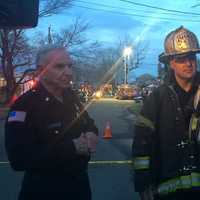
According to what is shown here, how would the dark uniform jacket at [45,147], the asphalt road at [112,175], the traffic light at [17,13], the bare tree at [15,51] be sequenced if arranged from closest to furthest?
the dark uniform jacket at [45,147], the traffic light at [17,13], the asphalt road at [112,175], the bare tree at [15,51]

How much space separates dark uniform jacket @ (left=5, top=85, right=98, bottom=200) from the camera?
3482mm

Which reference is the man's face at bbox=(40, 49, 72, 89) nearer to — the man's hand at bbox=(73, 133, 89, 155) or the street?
the man's hand at bbox=(73, 133, 89, 155)

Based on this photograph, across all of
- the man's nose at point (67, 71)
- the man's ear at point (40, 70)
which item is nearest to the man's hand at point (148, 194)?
the man's nose at point (67, 71)

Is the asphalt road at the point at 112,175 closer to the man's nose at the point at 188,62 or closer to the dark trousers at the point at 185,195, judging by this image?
the dark trousers at the point at 185,195

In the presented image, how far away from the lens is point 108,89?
412 feet

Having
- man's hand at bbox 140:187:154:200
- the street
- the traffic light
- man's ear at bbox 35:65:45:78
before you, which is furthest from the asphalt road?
man's ear at bbox 35:65:45:78

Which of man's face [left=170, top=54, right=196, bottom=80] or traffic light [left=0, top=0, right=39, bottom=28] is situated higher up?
traffic light [left=0, top=0, right=39, bottom=28]

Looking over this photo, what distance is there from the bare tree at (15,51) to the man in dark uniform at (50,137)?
40843 millimetres

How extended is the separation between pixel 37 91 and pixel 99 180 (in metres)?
6.06

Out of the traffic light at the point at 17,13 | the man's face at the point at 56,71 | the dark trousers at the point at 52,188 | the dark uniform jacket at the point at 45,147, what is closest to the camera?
the dark uniform jacket at the point at 45,147

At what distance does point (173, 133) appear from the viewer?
3.67 metres

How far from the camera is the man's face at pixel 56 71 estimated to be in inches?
147

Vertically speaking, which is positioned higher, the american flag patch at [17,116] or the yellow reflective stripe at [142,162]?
the american flag patch at [17,116]

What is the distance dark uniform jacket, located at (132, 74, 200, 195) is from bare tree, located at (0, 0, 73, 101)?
40.9 m
